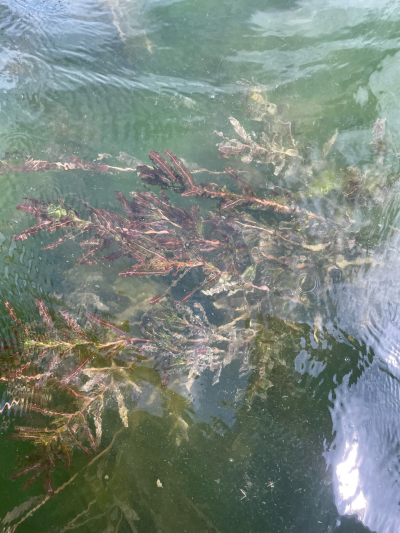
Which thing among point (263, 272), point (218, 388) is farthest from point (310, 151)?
point (218, 388)

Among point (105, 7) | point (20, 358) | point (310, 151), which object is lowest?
point (20, 358)

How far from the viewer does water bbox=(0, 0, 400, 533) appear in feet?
5.10

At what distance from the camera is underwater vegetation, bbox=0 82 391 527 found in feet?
5.38

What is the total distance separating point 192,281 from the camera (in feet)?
5.96

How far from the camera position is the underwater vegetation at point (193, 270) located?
5.38 feet

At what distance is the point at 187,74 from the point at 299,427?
229 centimetres

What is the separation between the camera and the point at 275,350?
1.72 metres

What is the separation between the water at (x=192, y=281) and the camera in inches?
61.2

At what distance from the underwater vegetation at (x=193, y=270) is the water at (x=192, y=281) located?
3 cm

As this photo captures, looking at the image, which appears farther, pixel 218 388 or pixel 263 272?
pixel 263 272

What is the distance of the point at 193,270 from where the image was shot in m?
1.82

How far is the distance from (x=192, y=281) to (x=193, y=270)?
0.21 feet

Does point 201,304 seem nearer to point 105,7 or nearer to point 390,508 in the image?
point 390,508

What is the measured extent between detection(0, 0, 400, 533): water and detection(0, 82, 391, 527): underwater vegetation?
1.2 inches
